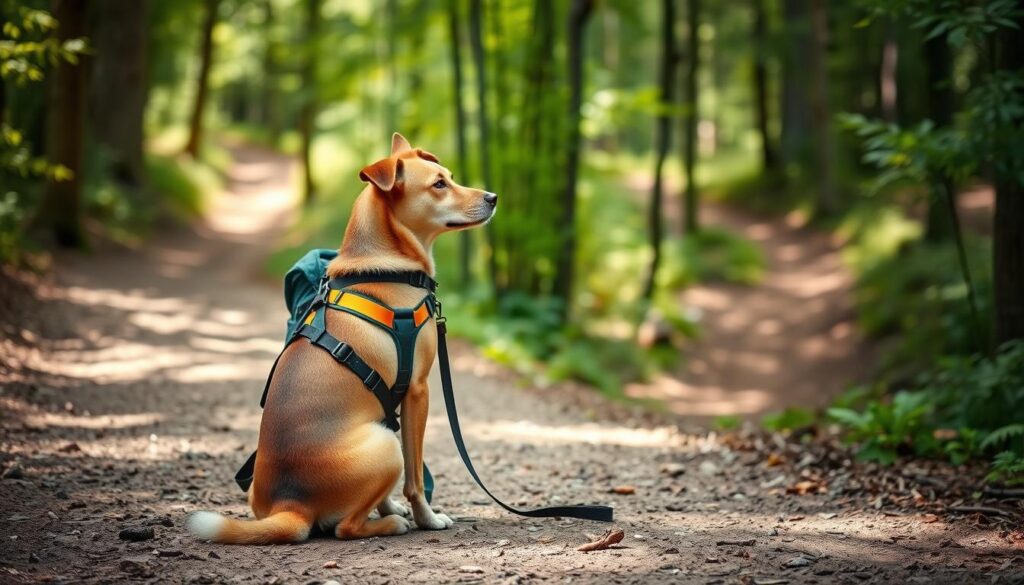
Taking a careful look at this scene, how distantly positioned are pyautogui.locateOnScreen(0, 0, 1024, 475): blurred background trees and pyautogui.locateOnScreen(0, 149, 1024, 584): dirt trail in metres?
2.03

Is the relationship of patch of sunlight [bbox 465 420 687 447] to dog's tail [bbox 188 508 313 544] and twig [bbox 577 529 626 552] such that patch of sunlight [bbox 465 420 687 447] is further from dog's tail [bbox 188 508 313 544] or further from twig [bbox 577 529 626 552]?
dog's tail [bbox 188 508 313 544]

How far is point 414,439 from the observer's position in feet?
15.1

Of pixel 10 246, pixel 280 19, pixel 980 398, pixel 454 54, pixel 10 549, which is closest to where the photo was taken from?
pixel 10 549

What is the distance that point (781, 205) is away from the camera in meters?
27.3

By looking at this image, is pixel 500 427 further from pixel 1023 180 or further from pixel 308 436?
pixel 1023 180

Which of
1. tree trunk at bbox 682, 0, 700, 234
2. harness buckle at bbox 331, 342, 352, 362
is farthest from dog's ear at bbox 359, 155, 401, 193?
tree trunk at bbox 682, 0, 700, 234

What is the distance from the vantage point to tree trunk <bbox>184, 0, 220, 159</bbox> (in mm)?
28031

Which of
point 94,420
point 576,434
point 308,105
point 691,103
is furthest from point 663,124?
point 308,105

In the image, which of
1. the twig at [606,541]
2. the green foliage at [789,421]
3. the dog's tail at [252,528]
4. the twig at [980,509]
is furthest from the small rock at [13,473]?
the green foliage at [789,421]

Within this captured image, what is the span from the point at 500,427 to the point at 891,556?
15.2 feet

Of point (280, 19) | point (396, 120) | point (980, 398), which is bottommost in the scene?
point (980, 398)

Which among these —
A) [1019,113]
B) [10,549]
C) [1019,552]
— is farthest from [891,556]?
[10,549]

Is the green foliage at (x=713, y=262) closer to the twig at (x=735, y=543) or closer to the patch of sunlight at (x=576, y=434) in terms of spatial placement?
the patch of sunlight at (x=576, y=434)

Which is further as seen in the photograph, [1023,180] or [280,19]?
[280,19]
